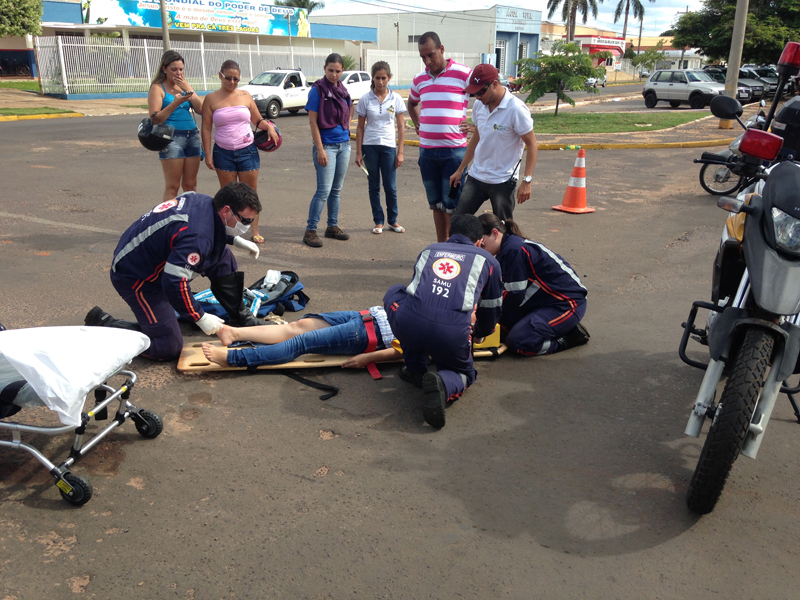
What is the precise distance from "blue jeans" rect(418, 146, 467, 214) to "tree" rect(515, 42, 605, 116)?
16348 mm

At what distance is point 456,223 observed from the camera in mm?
4160

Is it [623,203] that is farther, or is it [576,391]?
[623,203]

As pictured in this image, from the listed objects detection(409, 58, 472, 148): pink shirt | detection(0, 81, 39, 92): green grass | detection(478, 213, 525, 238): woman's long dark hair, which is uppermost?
detection(409, 58, 472, 148): pink shirt

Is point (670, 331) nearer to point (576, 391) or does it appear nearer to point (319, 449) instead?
point (576, 391)

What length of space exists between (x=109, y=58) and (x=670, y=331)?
1177 inches

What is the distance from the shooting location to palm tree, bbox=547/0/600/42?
76.5 metres

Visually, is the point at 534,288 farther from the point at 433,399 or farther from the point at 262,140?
the point at 262,140

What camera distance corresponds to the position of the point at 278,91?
2348 cm

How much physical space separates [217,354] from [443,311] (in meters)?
1.55

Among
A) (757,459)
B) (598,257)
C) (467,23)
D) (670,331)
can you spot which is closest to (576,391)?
(757,459)

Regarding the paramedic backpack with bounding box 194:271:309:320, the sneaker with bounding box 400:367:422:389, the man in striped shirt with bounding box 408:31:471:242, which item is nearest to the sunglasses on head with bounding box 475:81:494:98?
the man in striped shirt with bounding box 408:31:471:242

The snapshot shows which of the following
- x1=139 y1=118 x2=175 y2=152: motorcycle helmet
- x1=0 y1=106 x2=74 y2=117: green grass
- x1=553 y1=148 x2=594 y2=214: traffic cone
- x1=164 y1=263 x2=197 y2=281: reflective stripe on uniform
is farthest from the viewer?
x1=0 y1=106 x2=74 y2=117: green grass

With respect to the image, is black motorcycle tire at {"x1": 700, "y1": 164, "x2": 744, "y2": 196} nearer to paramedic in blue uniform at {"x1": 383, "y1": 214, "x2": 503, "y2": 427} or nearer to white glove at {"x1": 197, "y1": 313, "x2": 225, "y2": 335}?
paramedic in blue uniform at {"x1": 383, "y1": 214, "x2": 503, "y2": 427}

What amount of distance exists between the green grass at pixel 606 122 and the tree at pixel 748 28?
1423cm
